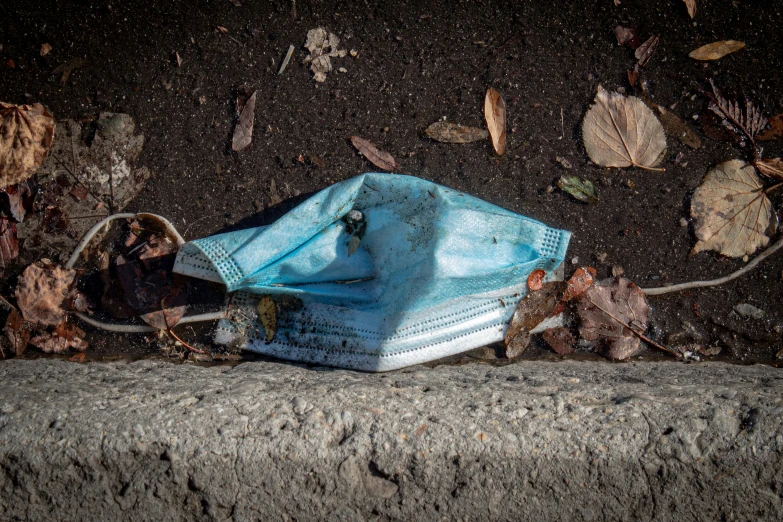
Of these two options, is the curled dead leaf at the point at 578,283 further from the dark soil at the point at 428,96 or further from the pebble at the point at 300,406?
the pebble at the point at 300,406

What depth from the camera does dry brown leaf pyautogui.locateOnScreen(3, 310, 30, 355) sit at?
6.74ft

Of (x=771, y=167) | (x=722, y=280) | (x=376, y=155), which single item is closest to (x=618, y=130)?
(x=771, y=167)

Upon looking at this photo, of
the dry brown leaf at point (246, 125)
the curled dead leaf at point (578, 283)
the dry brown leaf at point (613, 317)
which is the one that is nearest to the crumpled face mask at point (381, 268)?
the curled dead leaf at point (578, 283)

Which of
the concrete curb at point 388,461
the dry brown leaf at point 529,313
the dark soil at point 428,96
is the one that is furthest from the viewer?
the dark soil at point 428,96

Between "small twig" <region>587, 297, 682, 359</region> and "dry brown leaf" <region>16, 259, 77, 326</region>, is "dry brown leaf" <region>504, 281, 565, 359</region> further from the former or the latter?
"dry brown leaf" <region>16, 259, 77, 326</region>

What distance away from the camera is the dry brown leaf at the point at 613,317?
211 centimetres

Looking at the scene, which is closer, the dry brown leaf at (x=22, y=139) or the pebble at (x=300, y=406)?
the pebble at (x=300, y=406)

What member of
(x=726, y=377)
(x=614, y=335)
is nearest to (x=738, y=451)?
(x=726, y=377)

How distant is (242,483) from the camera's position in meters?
1.38

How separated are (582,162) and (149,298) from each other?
187 centimetres

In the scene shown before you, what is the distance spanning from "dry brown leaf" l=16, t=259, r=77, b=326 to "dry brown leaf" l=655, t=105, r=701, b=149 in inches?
99.4

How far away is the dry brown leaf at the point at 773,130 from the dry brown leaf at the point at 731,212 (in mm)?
162

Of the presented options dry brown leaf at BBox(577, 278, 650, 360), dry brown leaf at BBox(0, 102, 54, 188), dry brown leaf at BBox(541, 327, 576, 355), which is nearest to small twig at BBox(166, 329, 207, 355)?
dry brown leaf at BBox(0, 102, 54, 188)

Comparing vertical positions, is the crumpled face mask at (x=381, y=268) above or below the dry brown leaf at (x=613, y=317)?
above
